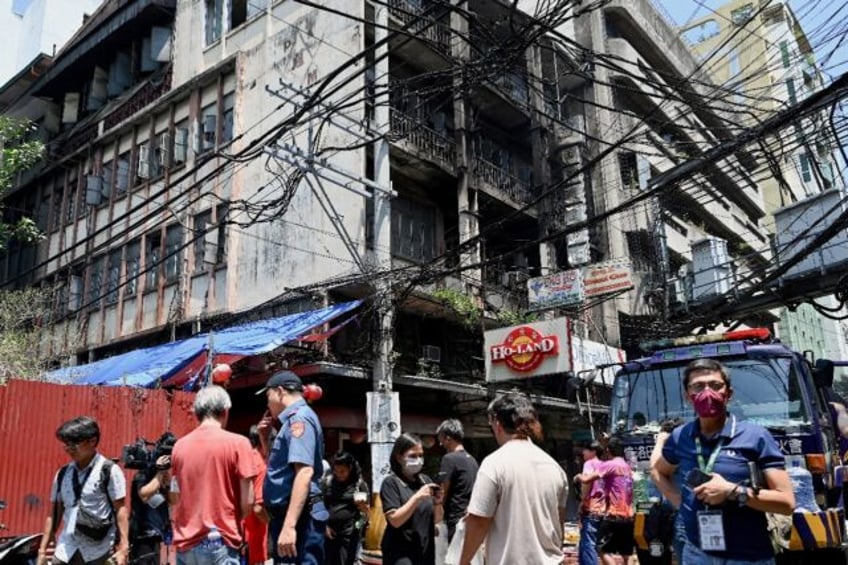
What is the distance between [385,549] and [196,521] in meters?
1.44

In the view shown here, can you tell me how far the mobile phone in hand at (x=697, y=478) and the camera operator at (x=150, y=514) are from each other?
4.53 m

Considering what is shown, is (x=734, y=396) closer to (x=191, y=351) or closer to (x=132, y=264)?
(x=191, y=351)

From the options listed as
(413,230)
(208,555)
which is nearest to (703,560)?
(208,555)

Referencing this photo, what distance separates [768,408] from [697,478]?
4364 millimetres

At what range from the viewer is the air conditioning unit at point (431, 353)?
55.3ft

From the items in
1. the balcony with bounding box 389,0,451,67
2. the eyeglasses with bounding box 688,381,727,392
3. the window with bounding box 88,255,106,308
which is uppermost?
the balcony with bounding box 389,0,451,67

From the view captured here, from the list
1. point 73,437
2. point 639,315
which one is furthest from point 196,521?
point 639,315

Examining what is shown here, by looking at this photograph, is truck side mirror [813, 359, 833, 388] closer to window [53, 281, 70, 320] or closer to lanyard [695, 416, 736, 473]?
lanyard [695, 416, 736, 473]

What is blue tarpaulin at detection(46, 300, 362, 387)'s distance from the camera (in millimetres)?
12070

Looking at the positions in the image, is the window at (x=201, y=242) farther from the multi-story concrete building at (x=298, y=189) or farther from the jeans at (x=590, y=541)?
the jeans at (x=590, y=541)

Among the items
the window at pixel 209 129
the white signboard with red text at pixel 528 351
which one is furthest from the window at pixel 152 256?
the white signboard with red text at pixel 528 351

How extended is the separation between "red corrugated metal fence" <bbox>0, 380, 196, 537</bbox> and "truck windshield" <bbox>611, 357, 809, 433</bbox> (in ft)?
22.5

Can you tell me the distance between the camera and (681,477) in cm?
345

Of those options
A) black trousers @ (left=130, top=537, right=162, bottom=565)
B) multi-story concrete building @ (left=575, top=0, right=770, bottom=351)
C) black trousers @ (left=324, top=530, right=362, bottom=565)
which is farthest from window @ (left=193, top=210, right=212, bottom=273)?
black trousers @ (left=324, top=530, right=362, bottom=565)
